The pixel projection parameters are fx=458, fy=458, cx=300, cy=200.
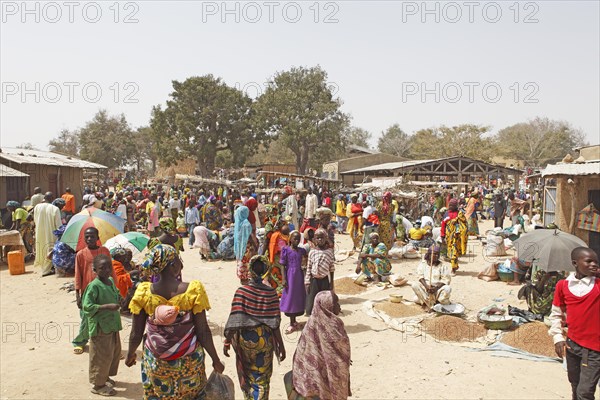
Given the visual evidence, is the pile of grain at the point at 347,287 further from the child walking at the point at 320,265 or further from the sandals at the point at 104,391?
the sandals at the point at 104,391

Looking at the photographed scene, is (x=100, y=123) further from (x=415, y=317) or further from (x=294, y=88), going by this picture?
(x=415, y=317)

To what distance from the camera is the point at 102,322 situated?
15.5 feet

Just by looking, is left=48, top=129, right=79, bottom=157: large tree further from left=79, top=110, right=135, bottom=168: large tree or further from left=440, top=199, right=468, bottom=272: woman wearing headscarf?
left=440, top=199, right=468, bottom=272: woman wearing headscarf

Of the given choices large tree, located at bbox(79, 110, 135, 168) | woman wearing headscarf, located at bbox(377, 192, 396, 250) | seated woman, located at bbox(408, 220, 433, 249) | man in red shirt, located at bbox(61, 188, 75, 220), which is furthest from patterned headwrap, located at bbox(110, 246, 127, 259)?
large tree, located at bbox(79, 110, 135, 168)

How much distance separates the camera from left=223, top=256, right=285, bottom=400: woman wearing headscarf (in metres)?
3.85

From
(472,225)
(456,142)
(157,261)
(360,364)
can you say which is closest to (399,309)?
(360,364)

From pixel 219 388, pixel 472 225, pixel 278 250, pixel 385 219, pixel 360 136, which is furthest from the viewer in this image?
pixel 360 136

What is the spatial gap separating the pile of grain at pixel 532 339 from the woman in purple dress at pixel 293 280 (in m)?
2.87

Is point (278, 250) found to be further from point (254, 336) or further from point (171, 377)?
point (171, 377)

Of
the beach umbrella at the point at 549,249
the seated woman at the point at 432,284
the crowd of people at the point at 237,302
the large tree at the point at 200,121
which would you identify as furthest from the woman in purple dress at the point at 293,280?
the large tree at the point at 200,121

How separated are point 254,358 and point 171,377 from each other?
80cm

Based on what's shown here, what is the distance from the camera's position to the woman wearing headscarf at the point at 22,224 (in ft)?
36.8

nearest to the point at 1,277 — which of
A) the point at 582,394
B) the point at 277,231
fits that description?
the point at 277,231

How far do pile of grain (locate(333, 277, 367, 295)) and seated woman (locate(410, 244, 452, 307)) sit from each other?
1.43 m
